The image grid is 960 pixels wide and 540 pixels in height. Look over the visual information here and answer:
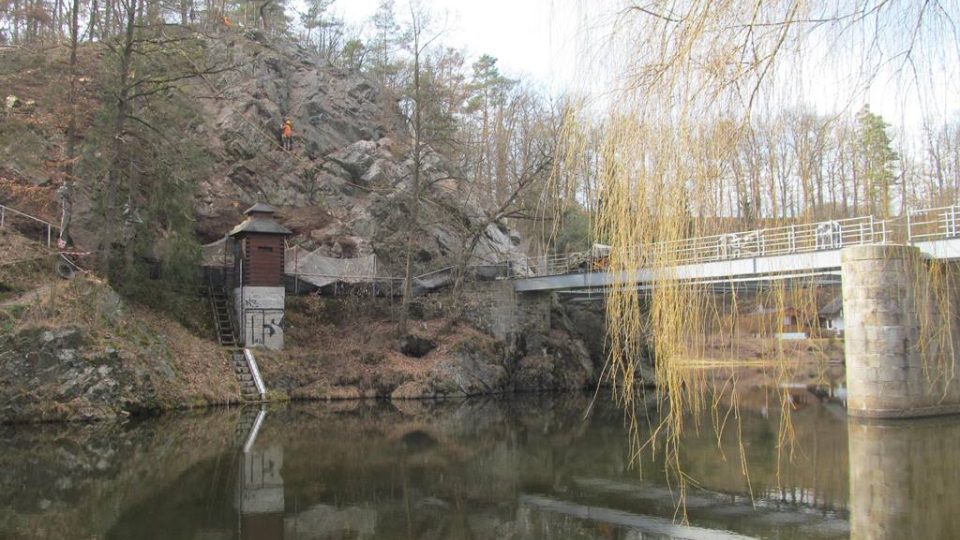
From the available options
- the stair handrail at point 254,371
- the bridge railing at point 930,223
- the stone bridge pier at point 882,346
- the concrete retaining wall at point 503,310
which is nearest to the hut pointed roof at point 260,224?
the stair handrail at point 254,371

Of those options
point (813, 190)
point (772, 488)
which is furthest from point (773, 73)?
point (772, 488)

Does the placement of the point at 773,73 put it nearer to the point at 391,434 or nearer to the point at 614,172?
the point at 614,172

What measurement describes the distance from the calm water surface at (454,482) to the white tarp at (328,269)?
9.76 meters

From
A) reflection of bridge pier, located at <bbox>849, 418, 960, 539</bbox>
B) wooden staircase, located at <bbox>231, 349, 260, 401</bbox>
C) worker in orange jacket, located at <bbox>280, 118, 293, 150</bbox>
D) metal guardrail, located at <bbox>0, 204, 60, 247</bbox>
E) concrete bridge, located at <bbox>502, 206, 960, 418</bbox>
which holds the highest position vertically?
worker in orange jacket, located at <bbox>280, 118, 293, 150</bbox>

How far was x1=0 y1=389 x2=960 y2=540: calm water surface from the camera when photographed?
8008 millimetres

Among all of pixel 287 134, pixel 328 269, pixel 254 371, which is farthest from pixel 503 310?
pixel 287 134

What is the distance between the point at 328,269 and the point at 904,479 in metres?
19.8

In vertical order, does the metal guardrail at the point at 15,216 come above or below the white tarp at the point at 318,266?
above

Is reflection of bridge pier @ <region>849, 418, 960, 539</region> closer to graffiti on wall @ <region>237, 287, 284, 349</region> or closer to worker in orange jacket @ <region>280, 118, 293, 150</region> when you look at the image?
graffiti on wall @ <region>237, 287, 284, 349</region>

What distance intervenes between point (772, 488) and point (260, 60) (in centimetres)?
3281

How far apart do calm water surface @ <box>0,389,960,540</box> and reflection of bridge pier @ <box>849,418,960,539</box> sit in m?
0.04

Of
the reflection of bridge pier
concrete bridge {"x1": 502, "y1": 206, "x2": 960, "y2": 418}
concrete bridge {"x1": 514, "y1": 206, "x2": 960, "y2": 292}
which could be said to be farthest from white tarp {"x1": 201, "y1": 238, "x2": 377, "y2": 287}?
concrete bridge {"x1": 514, "y1": 206, "x2": 960, "y2": 292}

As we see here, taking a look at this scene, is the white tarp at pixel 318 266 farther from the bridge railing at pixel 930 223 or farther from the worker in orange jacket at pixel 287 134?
the bridge railing at pixel 930 223

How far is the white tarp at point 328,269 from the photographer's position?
2616cm
